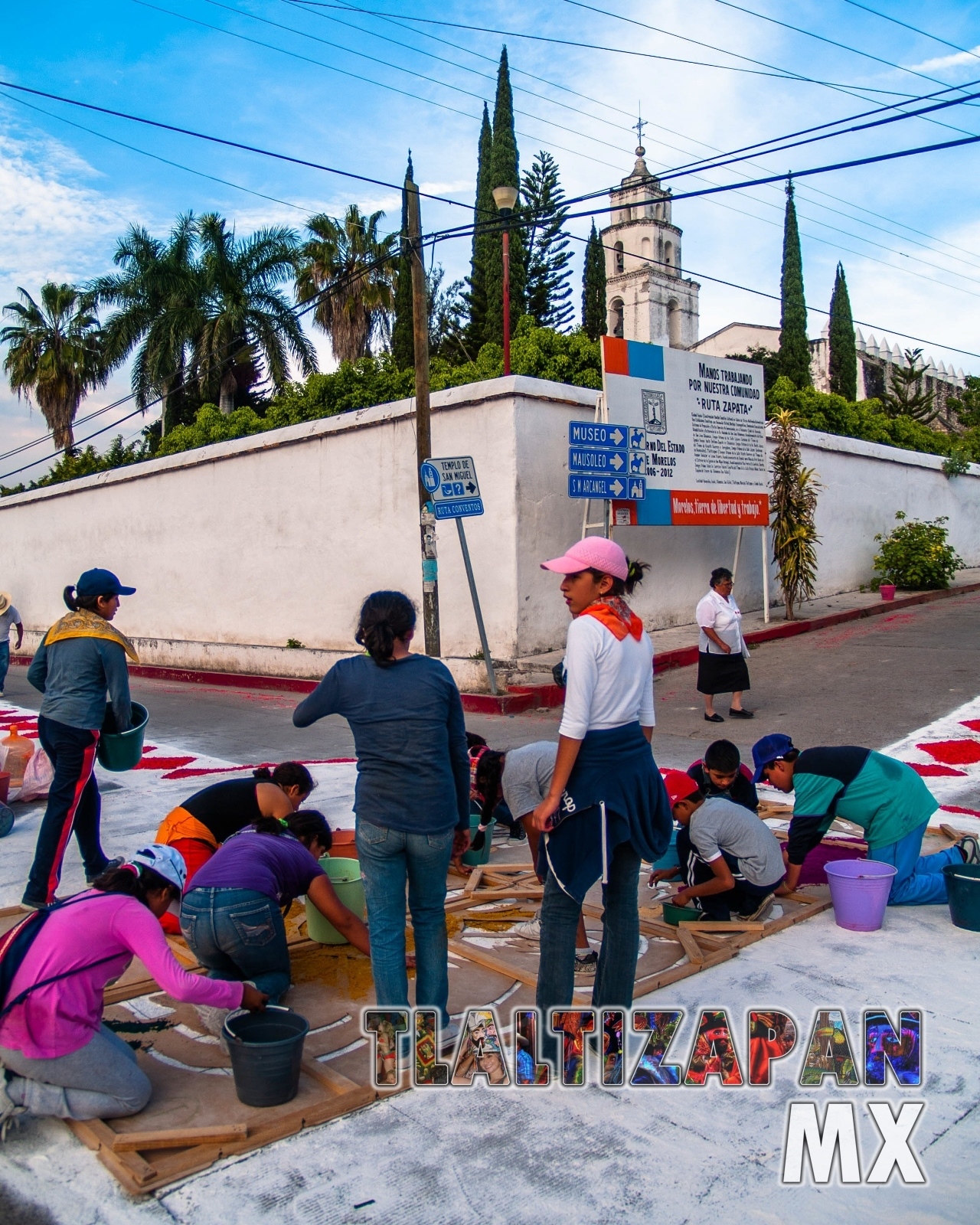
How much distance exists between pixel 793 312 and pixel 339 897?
37.9 metres

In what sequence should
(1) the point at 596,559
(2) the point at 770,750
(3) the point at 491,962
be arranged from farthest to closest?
(2) the point at 770,750 < (3) the point at 491,962 < (1) the point at 596,559

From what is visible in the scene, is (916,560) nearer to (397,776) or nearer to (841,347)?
(397,776)

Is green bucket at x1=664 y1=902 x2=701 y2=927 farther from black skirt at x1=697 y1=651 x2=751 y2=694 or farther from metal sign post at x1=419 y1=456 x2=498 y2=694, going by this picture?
metal sign post at x1=419 y1=456 x2=498 y2=694

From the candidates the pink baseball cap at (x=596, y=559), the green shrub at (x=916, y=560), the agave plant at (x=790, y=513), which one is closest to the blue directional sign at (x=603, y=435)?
the agave plant at (x=790, y=513)

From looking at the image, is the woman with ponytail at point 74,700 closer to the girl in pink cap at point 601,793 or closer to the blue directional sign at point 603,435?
the girl in pink cap at point 601,793

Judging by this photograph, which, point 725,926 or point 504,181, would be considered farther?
point 504,181

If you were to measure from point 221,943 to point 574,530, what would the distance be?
1107 centimetres

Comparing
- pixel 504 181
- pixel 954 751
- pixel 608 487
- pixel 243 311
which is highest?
pixel 504 181

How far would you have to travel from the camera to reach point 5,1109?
2998 millimetres

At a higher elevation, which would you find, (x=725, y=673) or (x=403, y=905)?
Result: (x=725, y=673)

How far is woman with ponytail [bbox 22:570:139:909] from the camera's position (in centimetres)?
515

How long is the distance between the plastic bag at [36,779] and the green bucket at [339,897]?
11.6 ft

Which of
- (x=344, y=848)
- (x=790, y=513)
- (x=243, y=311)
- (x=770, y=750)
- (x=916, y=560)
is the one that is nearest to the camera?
(x=770, y=750)

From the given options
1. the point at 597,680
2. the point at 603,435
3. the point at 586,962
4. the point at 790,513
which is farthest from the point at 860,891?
the point at 790,513
